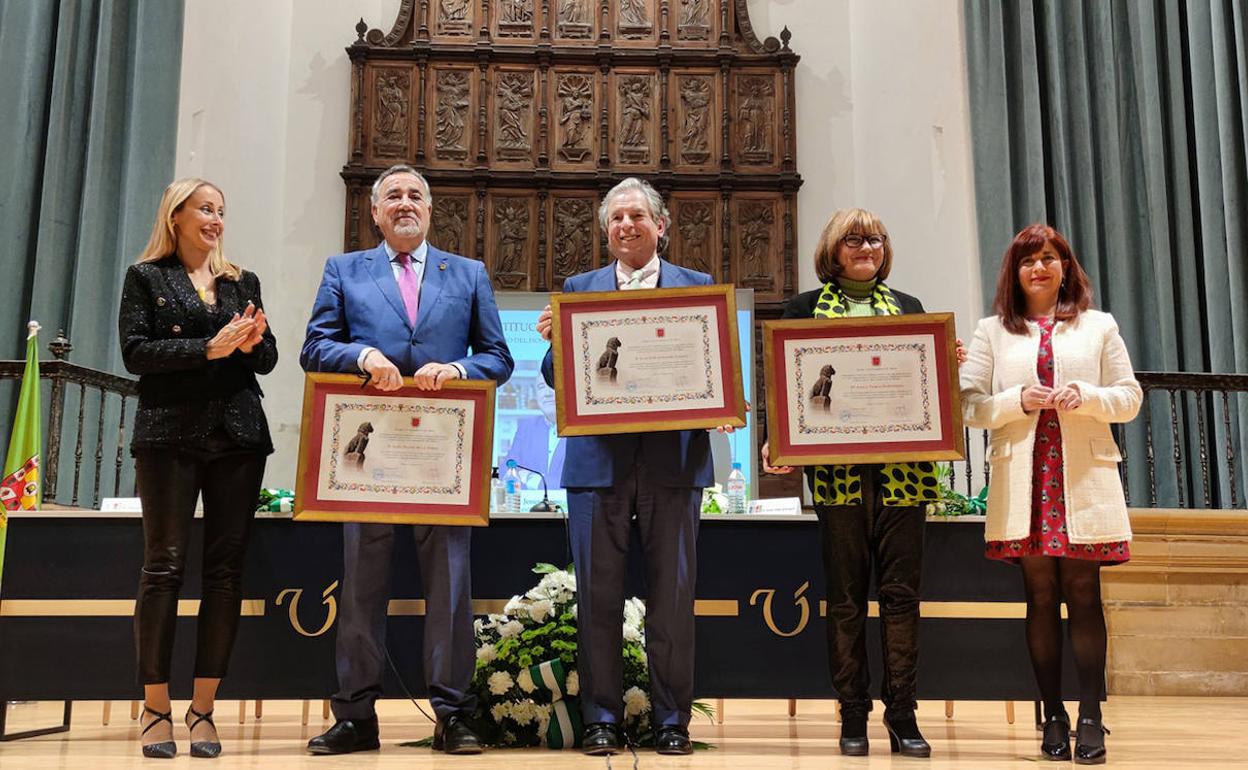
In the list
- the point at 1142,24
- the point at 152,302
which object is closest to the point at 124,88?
the point at 152,302

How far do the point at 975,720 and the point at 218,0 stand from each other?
7608mm

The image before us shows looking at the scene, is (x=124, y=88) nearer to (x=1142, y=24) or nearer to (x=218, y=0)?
(x=218, y=0)

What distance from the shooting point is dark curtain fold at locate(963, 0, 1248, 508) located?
26.4ft

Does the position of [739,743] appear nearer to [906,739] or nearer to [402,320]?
[906,739]

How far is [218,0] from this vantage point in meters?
8.98

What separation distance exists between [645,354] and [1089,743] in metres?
1.64

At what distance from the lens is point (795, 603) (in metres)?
4.12

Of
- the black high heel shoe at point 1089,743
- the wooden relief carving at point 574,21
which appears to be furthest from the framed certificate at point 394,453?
the wooden relief carving at point 574,21

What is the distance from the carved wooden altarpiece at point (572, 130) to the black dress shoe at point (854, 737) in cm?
629

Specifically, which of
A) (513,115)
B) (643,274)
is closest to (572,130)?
(513,115)

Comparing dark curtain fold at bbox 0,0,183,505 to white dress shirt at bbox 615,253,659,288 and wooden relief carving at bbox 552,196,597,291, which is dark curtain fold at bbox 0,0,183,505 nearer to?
wooden relief carving at bbox 552,196,597,291

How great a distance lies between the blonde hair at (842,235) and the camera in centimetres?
347

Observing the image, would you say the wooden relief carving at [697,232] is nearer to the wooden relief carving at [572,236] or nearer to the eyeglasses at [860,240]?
the wooden relief carving at [572,236]

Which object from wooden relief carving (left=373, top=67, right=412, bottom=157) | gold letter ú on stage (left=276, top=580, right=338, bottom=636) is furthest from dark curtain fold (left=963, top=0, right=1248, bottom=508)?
gold letter ú on stage (left=276, top=580, right=338, bottom=636)
